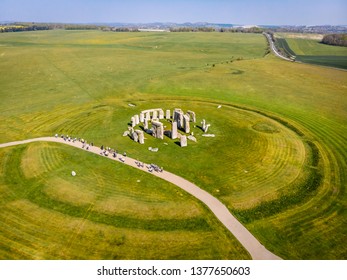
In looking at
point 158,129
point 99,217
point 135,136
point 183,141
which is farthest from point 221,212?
point 135,136

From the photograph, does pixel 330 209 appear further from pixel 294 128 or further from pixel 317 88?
pixel 317 88

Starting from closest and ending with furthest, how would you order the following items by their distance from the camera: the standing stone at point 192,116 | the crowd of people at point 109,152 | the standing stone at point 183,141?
1. the crowd of people at point 109,152
2. the standing stone at point 183,141
3. the standing stone at point 192,116

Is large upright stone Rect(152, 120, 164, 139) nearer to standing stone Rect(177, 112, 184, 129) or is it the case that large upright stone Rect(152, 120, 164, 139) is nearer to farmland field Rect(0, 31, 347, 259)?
farmland field Rect(0, 31, 347, 259)

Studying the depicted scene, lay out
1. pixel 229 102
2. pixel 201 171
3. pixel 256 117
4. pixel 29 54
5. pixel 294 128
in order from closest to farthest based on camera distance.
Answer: pixel 201 171 → pixel 294 128 → pixel 256 117 → pixel 229 102 → pixel 29 54

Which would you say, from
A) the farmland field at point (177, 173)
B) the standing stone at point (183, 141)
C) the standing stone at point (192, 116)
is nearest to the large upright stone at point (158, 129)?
the farmland field at point (177, 173)

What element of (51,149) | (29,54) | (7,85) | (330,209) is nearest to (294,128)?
(330,209)

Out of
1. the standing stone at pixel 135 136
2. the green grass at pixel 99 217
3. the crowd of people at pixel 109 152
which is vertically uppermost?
the standing stone at pixel 135 136

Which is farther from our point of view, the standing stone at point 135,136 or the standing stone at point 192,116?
the standing stone at point 192,116

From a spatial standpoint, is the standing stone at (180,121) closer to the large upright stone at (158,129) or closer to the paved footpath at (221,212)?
the large upright stone at (158,129)
